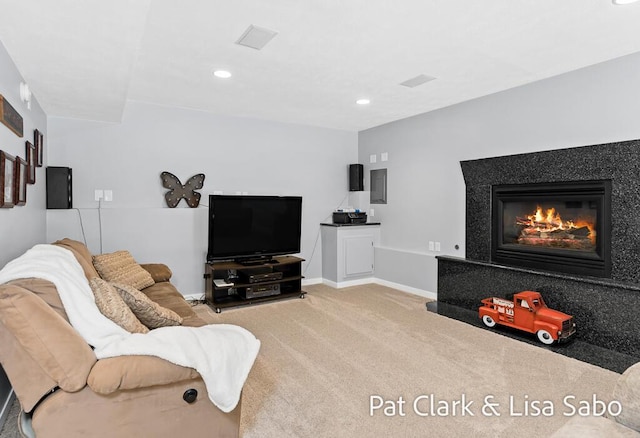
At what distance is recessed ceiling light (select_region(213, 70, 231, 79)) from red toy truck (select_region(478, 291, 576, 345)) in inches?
131

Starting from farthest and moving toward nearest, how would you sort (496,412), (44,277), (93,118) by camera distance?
(93,118) → (496,412) → (44,277)

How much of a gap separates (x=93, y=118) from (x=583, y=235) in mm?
5038

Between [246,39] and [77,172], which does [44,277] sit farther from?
[77,172]

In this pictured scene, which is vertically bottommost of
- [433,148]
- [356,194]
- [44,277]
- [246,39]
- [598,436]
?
[598,436]

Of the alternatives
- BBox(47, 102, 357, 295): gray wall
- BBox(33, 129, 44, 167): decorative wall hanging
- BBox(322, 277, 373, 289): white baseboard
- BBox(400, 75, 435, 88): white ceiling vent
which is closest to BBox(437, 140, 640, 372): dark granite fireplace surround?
BBox(400, 75, 435, 88): white ceiling vent

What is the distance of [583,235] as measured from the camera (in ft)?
11.4

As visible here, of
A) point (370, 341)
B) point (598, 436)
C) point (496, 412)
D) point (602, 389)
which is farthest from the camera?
point (370, 341)

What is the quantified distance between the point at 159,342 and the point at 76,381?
0.32 m

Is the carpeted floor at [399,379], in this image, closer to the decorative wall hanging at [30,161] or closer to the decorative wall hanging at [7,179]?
the decorative wall hanging at [7,179]

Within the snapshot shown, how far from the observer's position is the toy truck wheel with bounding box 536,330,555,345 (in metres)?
3.23

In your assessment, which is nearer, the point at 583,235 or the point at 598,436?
the point at 598,436

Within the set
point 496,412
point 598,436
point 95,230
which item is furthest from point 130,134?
point 598,436

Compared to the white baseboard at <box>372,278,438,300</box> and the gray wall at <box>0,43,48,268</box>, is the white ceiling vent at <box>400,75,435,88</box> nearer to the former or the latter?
the white baseboard at <box>372,278,438,300</box>

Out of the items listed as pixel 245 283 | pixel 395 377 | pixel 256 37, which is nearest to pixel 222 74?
pixel 256 37
